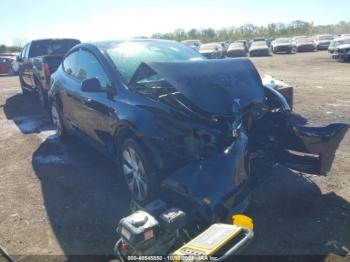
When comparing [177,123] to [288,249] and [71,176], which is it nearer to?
[288,249]

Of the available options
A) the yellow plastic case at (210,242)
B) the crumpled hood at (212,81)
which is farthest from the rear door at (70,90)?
the yellow plastic case at (210,242)

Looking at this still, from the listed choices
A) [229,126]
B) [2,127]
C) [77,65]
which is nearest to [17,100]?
[2,127]

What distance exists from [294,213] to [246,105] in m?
1.25

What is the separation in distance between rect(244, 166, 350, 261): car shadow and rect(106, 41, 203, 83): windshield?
6.94ft

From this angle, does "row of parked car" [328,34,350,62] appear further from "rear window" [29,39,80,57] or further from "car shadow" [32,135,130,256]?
"car shadow" [32,135,130,256]

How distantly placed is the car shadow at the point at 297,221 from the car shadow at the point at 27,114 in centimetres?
539

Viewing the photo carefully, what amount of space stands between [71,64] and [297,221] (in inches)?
166

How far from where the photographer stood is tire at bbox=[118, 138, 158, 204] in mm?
3789

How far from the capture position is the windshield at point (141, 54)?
462 cm

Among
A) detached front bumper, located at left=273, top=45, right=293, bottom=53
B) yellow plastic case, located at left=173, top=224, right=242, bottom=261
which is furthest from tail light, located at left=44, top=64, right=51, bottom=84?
detached front bumper, located at left=273, top=45, right=293, bottom=53

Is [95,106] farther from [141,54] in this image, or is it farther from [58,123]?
[58,123]

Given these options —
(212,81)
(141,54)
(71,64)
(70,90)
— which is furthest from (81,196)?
(71,64)

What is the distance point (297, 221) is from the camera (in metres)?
3.70

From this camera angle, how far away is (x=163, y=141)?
368 cm
